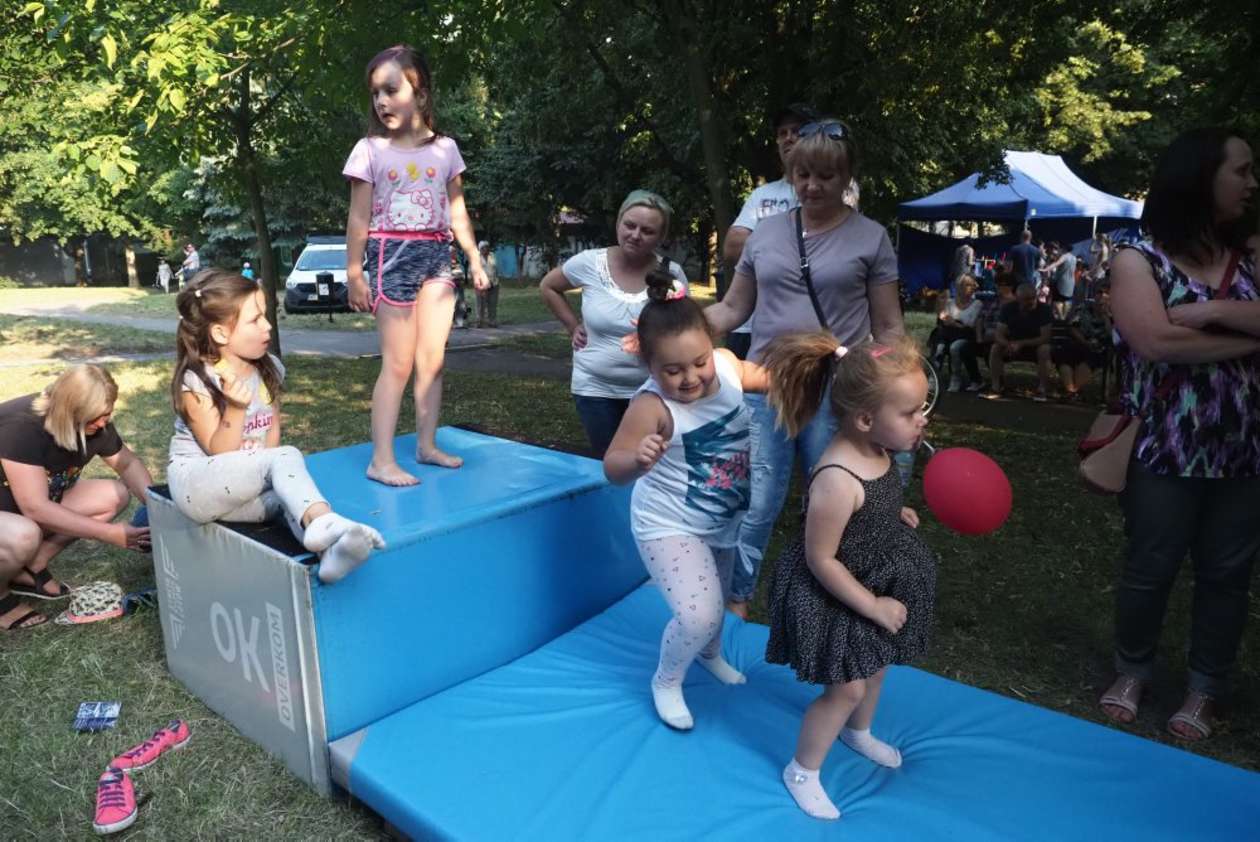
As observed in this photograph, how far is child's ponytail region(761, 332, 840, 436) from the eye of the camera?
2.58 m

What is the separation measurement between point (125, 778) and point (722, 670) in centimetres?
192

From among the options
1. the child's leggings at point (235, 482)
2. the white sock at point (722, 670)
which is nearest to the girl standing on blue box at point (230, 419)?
the child's leggings at point (235, 482)

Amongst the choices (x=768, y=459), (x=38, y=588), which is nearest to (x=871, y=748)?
(x=768, y=459)

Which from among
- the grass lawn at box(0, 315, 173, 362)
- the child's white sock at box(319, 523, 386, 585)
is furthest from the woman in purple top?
the grass lawn at box(0, 315, 173, 362)

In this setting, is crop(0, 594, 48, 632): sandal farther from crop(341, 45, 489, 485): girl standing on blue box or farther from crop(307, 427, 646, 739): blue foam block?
crop(341, 45, 489, 485): girl standing on blue box

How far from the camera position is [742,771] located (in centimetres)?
256

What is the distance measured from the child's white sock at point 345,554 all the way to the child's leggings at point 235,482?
430 millimetres

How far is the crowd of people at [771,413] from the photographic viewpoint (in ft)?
7.73

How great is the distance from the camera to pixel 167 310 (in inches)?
851

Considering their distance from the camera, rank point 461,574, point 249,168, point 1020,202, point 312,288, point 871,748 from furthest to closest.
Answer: point 312,288, point 1020,202, point 249,168, point 461,574, point 871,748

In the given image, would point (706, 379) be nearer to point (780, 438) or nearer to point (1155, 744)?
point (780, 438)

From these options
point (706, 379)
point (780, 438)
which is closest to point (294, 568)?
point (706, 379)

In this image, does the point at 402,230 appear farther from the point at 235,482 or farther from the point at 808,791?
the point at 808,791

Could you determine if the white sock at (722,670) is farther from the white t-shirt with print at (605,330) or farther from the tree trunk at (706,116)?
the tree trunk at (706,116)
